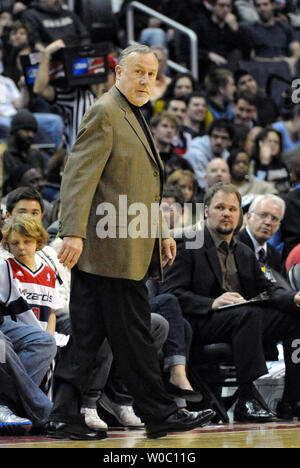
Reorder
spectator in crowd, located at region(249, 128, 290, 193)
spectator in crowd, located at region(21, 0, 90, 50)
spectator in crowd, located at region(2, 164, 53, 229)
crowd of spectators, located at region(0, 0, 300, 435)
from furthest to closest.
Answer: spectator in crowd, located at region(21, 0, 90, 50) → spectator in crowd, located at region(249, 128, 290, 193) → spectator in crowd, located at region(2, 164, 53, 229) → crowd of spectators, located at region(0, 0, 300, 435)

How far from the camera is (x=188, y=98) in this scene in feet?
35.0

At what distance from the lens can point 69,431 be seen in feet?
13.8

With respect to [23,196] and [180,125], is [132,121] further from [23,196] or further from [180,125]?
[180,125]

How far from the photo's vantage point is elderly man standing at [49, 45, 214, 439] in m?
4.17

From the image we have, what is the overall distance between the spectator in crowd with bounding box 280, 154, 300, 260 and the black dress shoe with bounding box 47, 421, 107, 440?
3447 mm

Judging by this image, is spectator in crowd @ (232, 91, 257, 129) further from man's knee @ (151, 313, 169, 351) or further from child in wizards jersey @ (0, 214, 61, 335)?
child in wizards jersey @ (0, 214, 61, 335)

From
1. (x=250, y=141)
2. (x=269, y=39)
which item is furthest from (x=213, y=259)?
(x=269, y=39)

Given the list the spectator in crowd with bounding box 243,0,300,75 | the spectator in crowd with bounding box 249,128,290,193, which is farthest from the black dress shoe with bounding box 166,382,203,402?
the spectator in crowd with bounding box 243,0,300,75

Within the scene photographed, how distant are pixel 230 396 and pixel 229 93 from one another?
605cm

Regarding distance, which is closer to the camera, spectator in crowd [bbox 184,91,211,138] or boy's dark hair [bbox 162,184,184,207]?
boy's dark hair [bbox 162,184,184,207]

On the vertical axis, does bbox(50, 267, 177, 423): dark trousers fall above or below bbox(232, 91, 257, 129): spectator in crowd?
above

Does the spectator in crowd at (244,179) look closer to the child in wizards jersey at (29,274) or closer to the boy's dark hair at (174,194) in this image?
the boy's dark hair at (174,194)

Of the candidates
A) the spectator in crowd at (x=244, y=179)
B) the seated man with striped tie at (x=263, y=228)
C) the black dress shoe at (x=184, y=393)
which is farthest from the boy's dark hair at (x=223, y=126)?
the black dress shoe at (x=184, y=393)
